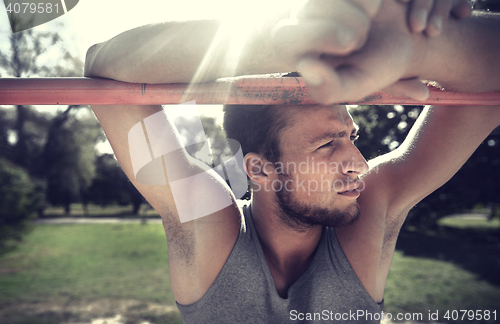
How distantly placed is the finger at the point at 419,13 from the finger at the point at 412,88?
0.13m

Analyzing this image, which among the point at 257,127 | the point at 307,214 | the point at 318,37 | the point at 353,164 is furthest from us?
the point at 257,127

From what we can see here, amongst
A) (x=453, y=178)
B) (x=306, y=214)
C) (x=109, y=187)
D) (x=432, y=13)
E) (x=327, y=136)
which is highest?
(x=432, y=13)

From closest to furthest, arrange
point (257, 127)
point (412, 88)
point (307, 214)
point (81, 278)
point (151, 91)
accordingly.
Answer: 1. point (412, 88)
2. point (151, 91)
3. point (307, 214)
4. point (257, 127)
5. point (81, 278)

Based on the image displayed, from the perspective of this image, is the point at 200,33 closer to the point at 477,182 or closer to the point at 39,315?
the point at 39,315

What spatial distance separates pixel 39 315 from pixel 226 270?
214 inches

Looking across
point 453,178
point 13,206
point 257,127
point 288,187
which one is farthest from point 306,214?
point 13,206

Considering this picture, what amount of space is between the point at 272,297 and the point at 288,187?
1.92ft

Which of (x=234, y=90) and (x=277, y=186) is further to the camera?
(x=277, y=186)

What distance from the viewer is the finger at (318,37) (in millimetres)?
681

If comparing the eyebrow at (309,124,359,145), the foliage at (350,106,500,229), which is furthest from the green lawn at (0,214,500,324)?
the eyebrow at (309,124,359,145)

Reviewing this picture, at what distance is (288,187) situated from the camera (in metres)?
1.71

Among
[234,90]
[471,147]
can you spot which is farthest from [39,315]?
[471,147]

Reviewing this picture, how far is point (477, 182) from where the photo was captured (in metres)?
9.74

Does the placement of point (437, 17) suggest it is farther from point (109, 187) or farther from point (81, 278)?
point (109, 187)
